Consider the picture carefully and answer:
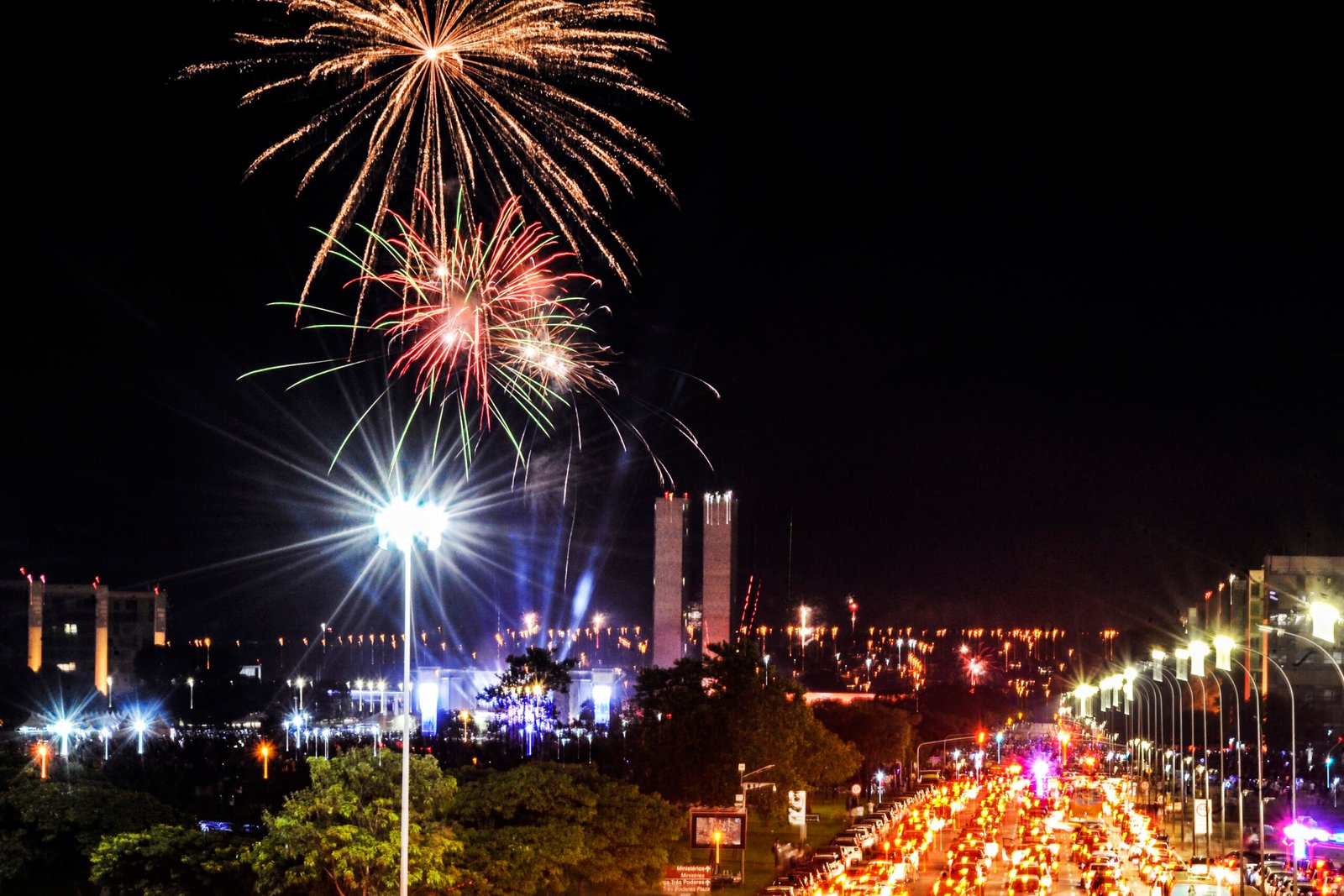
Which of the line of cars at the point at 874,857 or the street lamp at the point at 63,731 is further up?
the street lamp at the point at 63,731

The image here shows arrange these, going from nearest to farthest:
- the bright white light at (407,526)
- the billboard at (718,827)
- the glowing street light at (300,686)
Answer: the bright white light at (407,526) < the billboard at (718,827) < the glowing street light at (300,686)

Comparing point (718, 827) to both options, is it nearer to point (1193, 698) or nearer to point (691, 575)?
point (1193, 698)

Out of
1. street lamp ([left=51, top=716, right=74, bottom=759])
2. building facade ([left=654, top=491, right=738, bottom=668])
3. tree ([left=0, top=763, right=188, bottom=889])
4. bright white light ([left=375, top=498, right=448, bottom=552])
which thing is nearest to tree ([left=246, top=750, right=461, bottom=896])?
bright white light ([left=375, top=498, right=448, bottom=552])

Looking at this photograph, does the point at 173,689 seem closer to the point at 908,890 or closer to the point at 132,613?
the point at 132,613

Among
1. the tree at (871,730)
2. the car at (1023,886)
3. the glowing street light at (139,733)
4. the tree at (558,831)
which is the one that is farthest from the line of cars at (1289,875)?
the tree at (871,730)

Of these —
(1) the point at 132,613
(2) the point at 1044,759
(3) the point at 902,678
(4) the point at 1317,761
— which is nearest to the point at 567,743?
(4) the point at 1317,761

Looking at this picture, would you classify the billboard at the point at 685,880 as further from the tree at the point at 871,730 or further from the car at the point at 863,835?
the tree at the point at 871,730

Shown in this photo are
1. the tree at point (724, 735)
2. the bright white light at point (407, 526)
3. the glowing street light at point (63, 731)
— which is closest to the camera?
the bright white light at point (407, 526)
